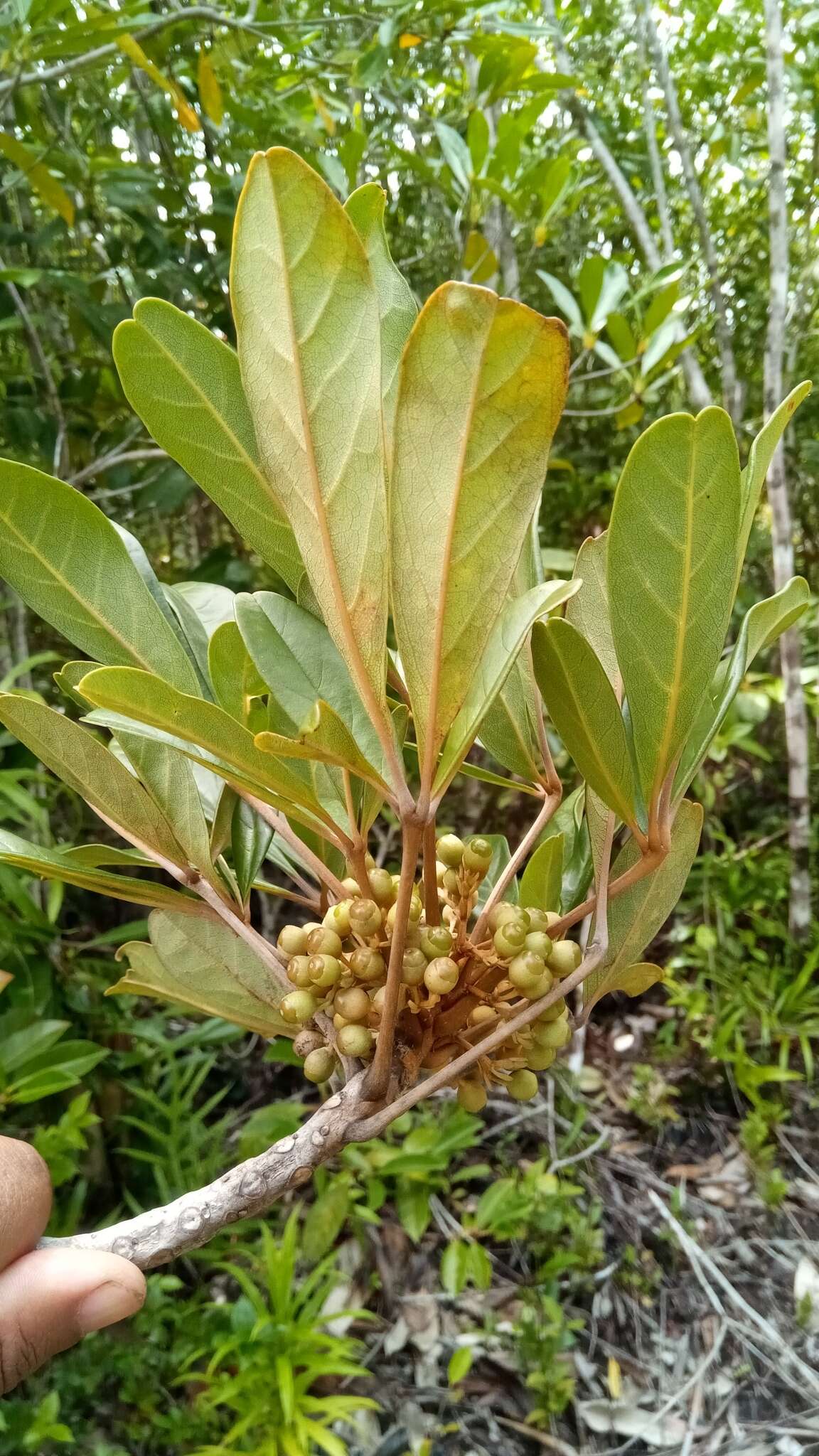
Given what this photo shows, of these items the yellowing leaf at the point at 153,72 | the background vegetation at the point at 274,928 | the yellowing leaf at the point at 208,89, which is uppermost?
the yellowing leaf at the point at 208,89

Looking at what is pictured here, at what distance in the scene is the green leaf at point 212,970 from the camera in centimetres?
40

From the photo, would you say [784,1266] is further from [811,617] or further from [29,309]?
[29,309]

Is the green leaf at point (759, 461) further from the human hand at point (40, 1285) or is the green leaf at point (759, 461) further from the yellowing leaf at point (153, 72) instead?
the yellowing leaf at point (153, 72)

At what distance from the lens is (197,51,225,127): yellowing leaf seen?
1.12m

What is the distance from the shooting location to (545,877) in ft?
1.29

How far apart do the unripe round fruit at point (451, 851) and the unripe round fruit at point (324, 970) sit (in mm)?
91

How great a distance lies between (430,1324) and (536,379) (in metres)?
1.43

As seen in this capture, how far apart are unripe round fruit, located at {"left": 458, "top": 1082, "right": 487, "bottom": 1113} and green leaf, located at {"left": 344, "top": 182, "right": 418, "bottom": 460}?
0.27 meters

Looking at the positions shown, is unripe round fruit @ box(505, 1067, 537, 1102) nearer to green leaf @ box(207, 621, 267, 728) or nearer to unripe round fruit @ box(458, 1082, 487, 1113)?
unripe round fruit @ box(458, 1082, 487, 1113)

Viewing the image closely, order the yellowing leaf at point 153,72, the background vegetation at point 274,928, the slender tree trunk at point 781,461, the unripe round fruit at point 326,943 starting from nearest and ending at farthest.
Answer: the unripe round fruit at point 326,943
the yellowing leaf at point 153,72
the background vegetation at point 274,928
the slender tree trunk at point 781,461

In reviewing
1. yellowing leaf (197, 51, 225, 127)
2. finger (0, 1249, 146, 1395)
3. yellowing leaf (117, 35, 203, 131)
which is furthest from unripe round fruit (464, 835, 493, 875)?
yellowing leaf (197, 51, 225, 127)

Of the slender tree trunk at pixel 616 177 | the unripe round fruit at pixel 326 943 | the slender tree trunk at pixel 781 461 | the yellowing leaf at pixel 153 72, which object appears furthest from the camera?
the slender tree trunk at pixel 616 177

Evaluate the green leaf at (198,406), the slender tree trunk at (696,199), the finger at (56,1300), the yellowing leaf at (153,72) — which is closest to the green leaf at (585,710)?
the green leaf at (198,406)

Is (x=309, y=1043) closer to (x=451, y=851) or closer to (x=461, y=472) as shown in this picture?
(x=451, y=851)
